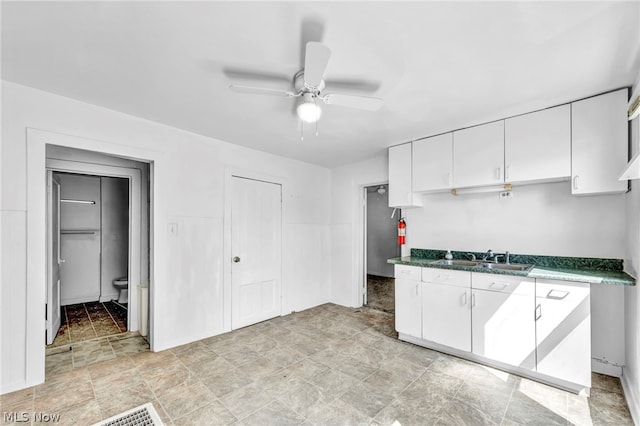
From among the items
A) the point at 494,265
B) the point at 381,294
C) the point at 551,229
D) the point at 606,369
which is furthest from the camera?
the point at 381,294

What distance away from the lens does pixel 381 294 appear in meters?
5.46

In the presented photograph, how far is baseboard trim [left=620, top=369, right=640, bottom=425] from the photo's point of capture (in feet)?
6.04

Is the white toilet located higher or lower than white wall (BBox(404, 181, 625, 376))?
lower

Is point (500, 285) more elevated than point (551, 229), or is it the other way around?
point (551, 229)

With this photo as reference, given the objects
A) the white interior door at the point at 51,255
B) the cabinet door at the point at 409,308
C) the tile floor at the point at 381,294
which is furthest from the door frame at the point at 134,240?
the tile floor at the point at 381,294

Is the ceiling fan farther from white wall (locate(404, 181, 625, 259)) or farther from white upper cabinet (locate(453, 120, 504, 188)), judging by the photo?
white wall (locate(404, 181, 625, 259))

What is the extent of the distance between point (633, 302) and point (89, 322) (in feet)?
19.6

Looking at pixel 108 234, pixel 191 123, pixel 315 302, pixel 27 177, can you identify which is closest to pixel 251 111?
pixel 191 123

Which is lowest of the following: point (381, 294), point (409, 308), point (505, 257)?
point (381, 294)

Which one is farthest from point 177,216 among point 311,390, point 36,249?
point 311,390

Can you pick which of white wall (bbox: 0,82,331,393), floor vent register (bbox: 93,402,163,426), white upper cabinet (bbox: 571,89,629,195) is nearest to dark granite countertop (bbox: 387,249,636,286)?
white upper cabinet (bbox: 571,89,629,195)

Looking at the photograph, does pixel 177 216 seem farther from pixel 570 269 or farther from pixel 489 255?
pixel 570 269

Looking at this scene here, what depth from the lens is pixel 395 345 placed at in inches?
123

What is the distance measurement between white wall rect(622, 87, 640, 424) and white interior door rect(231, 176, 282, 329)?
142 inches
